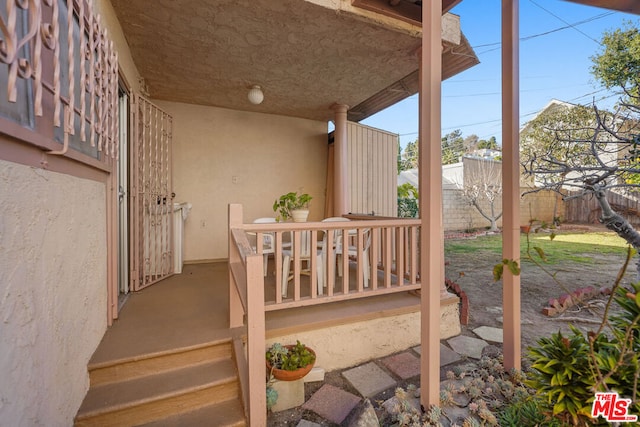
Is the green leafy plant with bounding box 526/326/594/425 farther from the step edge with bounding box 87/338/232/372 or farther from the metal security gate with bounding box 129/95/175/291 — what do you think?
the metal security gate with bounding box 129/95/175/291

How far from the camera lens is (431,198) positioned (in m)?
1.71

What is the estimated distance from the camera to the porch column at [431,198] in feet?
5.48

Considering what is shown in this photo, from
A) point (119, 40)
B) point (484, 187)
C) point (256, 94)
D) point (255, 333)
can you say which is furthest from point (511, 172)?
point (484, 187)

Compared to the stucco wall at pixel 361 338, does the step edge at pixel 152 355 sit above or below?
above

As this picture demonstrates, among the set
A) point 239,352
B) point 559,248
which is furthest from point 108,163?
point 559,248

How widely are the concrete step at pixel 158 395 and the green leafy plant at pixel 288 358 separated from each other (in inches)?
10.2

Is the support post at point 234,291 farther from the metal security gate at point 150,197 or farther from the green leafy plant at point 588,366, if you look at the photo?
the green leafy plant at point 588,366

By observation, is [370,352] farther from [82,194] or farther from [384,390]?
[82,194]

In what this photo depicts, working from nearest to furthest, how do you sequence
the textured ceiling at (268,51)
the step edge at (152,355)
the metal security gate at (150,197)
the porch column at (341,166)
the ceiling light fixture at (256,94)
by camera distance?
the step edge at (152,355) < the textured ceiling at (268,51) < the metal security gate at (150,197) < the ceiling light fixture at (256,94) < the porch column at (341,166)

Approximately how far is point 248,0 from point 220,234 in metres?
3.49

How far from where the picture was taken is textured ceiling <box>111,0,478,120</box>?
2520 millimetres

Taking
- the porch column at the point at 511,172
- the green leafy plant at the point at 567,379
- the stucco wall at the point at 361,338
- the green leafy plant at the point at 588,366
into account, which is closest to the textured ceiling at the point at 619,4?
the porch column at the point at 511,172

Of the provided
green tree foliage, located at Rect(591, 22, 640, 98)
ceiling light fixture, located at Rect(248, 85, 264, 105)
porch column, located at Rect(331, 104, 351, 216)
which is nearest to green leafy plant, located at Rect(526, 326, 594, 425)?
porch column, located at Rect(331, 104, 351, 216)

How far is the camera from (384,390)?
2014 mm
